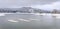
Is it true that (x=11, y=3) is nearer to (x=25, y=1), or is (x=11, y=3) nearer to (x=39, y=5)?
(x=25, y=1)

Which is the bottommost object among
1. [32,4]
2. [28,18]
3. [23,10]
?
[28,18]

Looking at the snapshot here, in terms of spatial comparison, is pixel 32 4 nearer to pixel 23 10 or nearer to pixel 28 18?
pixel 23 10

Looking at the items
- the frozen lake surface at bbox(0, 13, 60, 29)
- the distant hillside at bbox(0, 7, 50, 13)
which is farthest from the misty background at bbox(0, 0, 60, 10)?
the frozen lake surface at bbox(0, 13, 60, 29)

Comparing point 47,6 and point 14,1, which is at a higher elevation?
point 14,1

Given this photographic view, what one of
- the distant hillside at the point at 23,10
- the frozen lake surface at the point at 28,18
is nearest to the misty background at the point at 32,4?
the distant hillside at the point at 23,10

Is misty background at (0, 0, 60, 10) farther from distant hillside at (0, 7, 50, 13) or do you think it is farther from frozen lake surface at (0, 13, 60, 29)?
frozen lake surface at (0, 13, 60, 29)

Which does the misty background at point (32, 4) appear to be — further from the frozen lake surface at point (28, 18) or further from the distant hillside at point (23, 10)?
the frozen lake surface at point (28, 18)

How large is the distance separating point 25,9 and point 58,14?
0.68m

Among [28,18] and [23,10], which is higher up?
[23,10]

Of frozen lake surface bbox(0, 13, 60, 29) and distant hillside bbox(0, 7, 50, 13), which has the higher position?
distant hillside bbox(0, 7, 50, 13)

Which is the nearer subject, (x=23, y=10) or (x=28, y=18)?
(x=23, y=10)

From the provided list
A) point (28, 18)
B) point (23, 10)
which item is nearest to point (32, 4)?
point (23, 10)

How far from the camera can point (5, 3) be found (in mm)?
1688

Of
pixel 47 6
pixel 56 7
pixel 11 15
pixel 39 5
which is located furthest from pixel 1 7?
pixel 56 7
